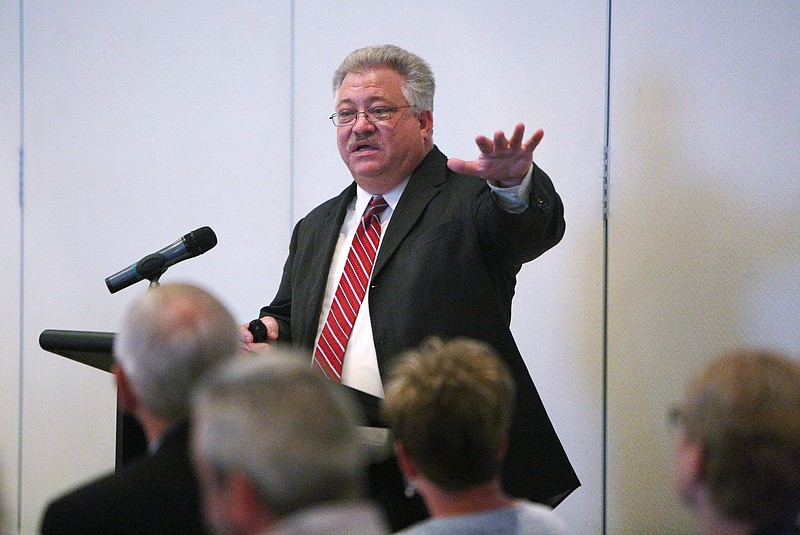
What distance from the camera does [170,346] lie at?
1.40 meters

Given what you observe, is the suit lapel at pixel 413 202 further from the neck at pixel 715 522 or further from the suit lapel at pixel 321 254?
the neck at pixel 715 522

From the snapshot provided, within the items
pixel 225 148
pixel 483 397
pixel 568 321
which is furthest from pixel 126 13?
pixel 483 397

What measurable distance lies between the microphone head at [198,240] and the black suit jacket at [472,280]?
46 cm

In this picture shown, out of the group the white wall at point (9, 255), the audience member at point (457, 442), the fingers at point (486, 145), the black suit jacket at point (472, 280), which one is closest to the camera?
the audience member at point (457, 442)

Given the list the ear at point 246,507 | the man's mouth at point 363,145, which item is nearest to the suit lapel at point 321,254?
the man's mouth at point 363,145

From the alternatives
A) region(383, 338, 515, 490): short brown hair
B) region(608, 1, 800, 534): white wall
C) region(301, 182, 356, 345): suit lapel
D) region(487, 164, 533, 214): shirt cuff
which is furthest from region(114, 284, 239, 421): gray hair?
region(608, 1, 800, 534): white wall

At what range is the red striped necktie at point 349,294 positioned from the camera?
266cm

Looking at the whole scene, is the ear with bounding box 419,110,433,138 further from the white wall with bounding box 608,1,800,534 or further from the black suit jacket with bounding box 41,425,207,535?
the black suit jacket with bounding box 41,425,207,535

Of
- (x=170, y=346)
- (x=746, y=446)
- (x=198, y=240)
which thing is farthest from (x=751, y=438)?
(x=198, y=240)

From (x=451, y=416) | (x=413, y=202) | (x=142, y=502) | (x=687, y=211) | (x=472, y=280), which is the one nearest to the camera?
(x=142, y=502)

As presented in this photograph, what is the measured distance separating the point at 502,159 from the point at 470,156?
48.5 inches

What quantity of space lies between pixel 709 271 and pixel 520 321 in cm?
66

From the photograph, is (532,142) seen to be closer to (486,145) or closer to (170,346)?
(486,145)

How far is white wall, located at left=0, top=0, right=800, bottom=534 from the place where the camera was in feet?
10.1
